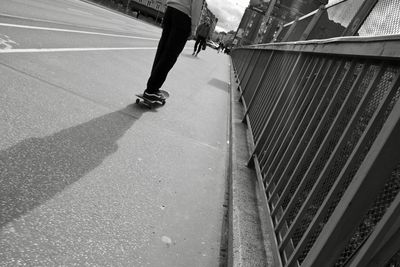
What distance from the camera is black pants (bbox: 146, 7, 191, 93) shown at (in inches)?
Result: 205

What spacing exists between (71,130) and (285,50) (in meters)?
2.59

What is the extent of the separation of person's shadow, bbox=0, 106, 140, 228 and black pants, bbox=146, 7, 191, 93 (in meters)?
1.54

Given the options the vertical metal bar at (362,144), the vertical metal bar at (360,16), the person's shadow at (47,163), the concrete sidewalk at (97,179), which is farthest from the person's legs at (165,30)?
the vertical metal bar at (362,144)

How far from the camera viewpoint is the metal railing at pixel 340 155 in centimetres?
151

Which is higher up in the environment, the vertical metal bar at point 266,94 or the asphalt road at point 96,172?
the vertical metal bar at point 266,94

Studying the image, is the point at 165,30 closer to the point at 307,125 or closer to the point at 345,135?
the point at 307,125

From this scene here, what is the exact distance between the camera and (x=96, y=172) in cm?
296

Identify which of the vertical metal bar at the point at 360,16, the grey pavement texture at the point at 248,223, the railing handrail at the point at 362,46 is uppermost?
the vertical metal bar at the point at 360,16

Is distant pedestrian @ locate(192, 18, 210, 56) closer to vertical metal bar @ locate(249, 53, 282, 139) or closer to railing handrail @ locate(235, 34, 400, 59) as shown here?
vertical metal bar @ locate(249, 53, 282, 139)

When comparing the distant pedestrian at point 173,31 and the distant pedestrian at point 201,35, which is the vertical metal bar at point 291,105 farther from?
the distant pedestrian at point 201,35

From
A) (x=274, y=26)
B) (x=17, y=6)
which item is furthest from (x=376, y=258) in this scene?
(x=274, y=26)

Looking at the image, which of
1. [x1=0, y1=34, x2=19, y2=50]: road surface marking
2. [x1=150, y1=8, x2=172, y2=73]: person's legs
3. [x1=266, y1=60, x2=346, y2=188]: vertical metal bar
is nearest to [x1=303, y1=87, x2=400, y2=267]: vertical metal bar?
[x1=266, y1=60, x2=346, y2=188]: vertical metal bar

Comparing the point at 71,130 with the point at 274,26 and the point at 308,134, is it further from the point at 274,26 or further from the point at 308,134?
the point at 274,26

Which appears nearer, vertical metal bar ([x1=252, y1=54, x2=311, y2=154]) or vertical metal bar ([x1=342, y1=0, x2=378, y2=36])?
vertical metal bar ([x1=252, y1=54, x2=311, y2=154])
